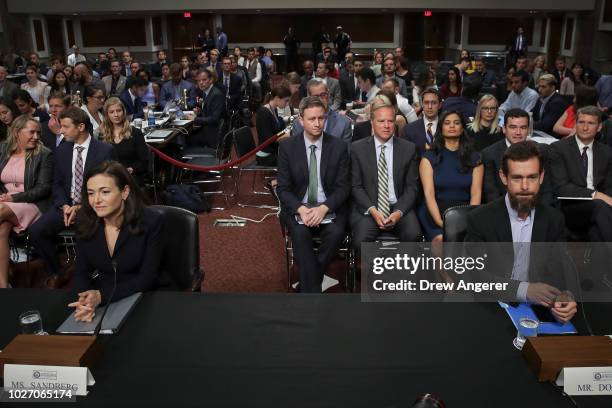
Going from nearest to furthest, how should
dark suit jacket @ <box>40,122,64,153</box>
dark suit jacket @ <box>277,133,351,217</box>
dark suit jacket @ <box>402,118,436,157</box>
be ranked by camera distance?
1. dark suit jacket @ <box>277,133,351,217</box>
2. dark suit jacket @ <box>402,118,436,157</box>
3. dark suit jacket @ <box>40,122,64,153</box>

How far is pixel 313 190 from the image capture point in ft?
14.1

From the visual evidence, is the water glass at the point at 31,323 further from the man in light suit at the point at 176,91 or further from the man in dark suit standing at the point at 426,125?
the man in light suit at the point at 176,91

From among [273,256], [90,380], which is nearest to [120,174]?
[90,380]

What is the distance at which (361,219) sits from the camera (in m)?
4.10

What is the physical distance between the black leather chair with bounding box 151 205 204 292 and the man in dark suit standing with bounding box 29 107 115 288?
1.69 meters

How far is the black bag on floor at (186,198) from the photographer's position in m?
6.10

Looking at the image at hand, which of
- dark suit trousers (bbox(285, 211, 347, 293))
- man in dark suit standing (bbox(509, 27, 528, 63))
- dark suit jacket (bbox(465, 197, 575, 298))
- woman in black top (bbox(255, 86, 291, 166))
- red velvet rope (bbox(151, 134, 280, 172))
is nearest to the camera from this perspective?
dark suit jacket (bbox(465, 197, 575, 298))

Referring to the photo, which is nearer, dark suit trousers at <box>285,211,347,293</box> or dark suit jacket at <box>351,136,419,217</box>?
dark suit trousers at <box>285,211,347,293</box>

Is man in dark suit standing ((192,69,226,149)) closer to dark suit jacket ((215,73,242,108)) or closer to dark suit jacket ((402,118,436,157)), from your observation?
dark suit jacket ((215,73,242,108))

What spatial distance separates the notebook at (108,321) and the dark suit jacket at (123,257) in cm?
38

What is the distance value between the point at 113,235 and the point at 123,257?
0.15 metres

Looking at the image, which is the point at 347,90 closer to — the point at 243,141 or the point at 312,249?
the point at 243,141

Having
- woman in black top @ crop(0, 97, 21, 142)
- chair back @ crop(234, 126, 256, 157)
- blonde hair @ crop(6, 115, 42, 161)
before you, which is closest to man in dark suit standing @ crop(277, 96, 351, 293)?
chair back @ crop(234, 126, 256, 157)

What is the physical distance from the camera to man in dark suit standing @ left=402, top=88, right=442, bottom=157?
4.99 metres
